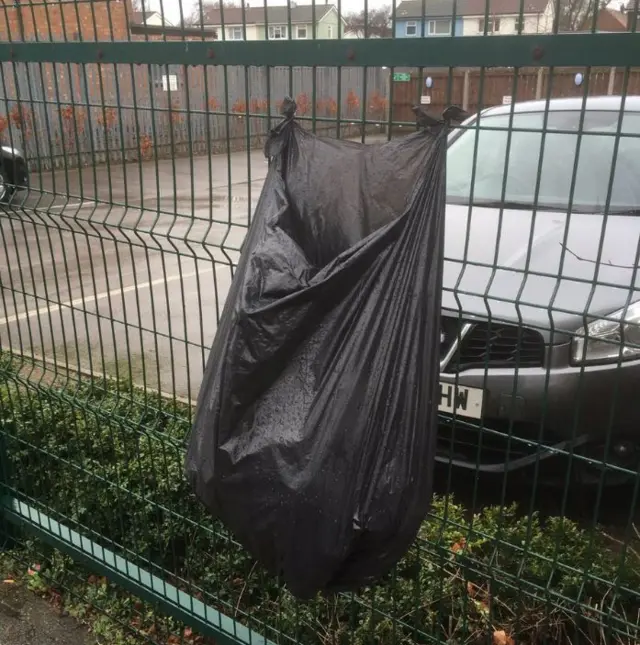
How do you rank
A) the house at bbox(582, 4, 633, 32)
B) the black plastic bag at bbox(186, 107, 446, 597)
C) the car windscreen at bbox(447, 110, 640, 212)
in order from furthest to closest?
the car windscreen at bbox(447, 110, 640, 212), the black plastic bag at bbox(186, 107, 446, 597), the house at bbox(582, 4, 633, 32)

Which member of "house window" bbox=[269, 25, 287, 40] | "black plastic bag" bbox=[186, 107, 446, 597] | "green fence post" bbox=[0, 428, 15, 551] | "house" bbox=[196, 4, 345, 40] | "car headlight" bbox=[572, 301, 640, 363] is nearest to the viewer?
"black plastic bag" bbox=[186, 107, 446, 597]

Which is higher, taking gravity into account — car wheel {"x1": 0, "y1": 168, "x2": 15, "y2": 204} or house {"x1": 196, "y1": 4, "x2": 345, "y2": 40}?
house {"x1": 196, "y1": 4, "x2": 345, "y2": 40}

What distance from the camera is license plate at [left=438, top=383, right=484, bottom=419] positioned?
2029mm

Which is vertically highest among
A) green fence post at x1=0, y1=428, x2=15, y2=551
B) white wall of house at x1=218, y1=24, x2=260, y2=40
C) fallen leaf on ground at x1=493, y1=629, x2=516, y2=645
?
white wall of house at x1=218, y1=24, x2=260, y2=40

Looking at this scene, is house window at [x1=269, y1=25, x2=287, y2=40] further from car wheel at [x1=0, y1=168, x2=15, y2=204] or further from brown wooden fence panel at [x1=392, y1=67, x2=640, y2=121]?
car wheel at [x1=0, y1=168, x2=15, y2=204]

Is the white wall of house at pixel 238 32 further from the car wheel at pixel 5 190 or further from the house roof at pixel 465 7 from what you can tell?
the car wheel at pixel 5 190

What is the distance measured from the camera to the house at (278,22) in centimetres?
186

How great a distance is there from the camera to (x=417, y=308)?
162cm

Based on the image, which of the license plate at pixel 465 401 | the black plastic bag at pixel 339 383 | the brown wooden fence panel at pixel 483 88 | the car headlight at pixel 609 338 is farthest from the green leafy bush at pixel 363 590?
the brown wooden fence panel at pixel 483 88

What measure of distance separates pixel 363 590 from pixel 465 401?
0.79 metres

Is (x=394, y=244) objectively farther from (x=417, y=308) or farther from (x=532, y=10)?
(x=532, y=10)

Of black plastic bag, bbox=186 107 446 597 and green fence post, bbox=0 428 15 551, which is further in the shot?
green fence post, bbox=0 428 15 551

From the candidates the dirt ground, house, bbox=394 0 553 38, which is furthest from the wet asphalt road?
the dirt ground

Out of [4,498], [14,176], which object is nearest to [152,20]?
[14,176]
